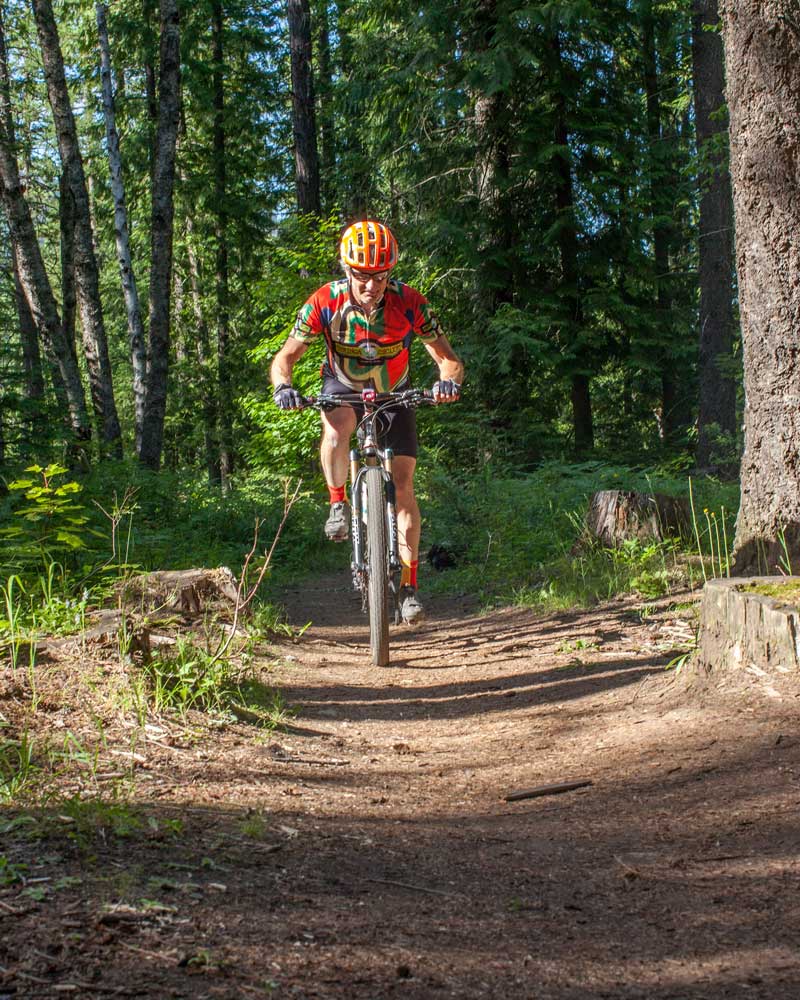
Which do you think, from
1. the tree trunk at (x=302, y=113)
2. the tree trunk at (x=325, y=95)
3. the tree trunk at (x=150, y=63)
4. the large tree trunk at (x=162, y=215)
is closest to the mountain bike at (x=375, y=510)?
the large tree trunk at (x=162, y=215)

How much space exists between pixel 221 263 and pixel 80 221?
10.6 m

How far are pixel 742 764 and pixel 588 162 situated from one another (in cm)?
1543

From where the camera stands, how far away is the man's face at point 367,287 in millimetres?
6039

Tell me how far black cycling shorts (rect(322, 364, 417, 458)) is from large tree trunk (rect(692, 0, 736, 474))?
10.2m

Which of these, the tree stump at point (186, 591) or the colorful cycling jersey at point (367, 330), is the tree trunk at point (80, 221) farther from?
the colorful cycling jersey at point (367, 330)

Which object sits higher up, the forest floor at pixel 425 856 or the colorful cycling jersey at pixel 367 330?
the colorful cycling jersey at pixel 367 330

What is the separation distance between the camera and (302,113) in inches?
790

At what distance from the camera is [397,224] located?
18.8 meters

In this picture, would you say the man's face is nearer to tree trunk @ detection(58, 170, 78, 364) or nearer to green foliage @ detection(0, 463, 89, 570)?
green foliage @ detection(0, 463, 89, 570)

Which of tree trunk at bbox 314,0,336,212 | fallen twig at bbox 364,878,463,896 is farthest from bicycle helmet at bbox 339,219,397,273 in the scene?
tree trunk at bbox 314,0,336,212

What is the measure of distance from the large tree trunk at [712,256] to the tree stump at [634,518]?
738cm

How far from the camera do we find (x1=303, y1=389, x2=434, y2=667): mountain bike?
6.07 meters

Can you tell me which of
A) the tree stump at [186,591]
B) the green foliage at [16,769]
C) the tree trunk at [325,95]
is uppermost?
the tree trunk at [325,95]

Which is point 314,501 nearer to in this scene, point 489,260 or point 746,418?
point 489,260
